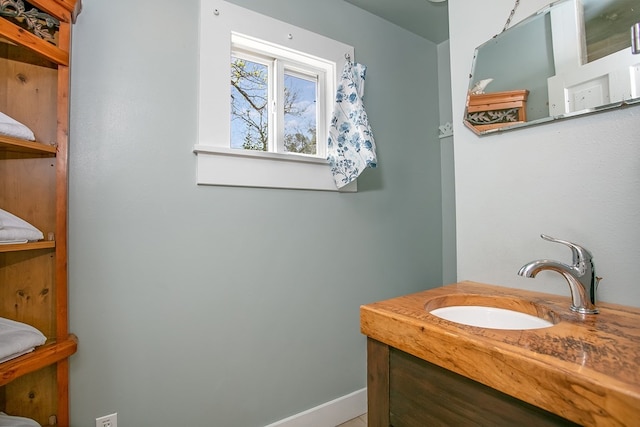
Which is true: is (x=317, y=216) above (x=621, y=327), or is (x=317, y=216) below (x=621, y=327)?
above

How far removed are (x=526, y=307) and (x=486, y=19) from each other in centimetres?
105

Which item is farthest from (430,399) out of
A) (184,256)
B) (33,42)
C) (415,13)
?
(415,13)

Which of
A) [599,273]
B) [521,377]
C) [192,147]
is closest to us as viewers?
[521,377]

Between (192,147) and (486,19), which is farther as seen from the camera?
(192,147)

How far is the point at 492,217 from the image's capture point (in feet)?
3.53

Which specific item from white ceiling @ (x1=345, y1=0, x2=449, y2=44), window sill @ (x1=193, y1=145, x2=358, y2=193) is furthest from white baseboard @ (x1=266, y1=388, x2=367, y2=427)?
white ceiling @ (x1=345, y1=0, x2=449, y2=44)

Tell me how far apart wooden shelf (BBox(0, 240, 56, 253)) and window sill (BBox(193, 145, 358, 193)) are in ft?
1.73

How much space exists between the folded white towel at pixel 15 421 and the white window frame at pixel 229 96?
932mm

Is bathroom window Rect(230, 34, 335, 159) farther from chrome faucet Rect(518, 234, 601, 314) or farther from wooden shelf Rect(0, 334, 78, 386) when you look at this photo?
chrome faucet Rect(518, 234, 601, 314)

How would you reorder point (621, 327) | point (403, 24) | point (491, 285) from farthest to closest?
point (403, 24), point (491, 285), point (621, 327)

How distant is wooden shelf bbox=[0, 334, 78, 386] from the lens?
2.58 ft

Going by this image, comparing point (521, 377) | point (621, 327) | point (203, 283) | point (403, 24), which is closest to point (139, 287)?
point (203, 283)

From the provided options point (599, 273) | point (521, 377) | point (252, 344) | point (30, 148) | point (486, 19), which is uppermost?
point (486, 19)

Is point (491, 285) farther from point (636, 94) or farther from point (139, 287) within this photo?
point (139, 287)
